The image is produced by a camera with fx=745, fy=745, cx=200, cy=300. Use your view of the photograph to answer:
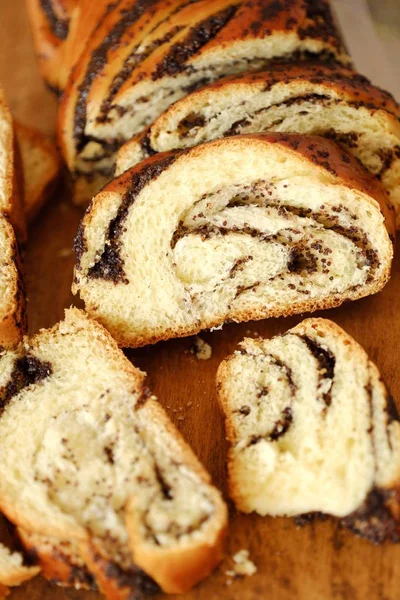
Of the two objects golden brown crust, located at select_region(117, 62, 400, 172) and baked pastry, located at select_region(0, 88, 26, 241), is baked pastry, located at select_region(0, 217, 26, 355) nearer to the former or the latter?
baked pastry, located at select_region(0, 88, 26, 241)

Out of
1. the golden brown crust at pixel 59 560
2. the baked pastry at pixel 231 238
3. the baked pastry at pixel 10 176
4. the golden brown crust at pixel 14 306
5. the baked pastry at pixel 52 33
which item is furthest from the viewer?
the baked pastry at pixel 52 33

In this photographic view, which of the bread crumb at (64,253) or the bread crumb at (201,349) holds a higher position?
the bread crumb at (64,253)

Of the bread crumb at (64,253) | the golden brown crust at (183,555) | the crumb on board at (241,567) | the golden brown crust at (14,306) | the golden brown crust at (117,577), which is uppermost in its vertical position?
the golden brown crust at (14,306)

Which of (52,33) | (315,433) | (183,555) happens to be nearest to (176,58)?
(52,33)

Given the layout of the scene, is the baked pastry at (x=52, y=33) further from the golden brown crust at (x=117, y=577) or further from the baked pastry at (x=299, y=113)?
the golden brown crust at (x=117, y=577)

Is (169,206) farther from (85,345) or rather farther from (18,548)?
(18,548)

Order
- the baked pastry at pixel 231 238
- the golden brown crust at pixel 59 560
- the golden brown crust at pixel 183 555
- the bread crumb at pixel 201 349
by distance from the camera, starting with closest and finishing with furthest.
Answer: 1. the golden brown crust at pixel 183 555
2. the golden brown crust at pixel 59 560
3. the baked pastry at pixel 231 238
4. the bread crumb at pixel 201 349

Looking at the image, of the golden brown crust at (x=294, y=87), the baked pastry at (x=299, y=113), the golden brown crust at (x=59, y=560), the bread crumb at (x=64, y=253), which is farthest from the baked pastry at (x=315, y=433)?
the bread crumb at (x=64, y=253)
